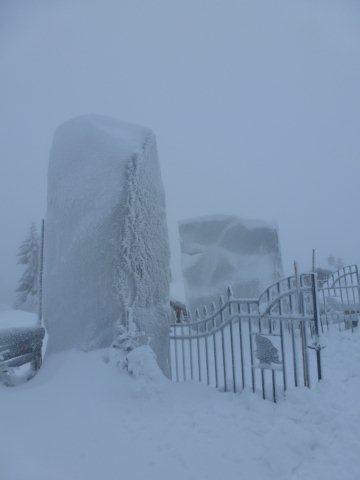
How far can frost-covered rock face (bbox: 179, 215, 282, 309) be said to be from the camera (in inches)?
600

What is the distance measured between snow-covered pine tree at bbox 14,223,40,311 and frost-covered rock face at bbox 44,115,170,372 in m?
23.9

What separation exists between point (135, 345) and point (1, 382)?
1.80m

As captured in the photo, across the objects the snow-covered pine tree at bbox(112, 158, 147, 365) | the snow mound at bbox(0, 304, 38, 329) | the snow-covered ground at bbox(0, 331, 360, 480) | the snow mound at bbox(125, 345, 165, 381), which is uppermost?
the snow-covered pine tree at bbox(112, 158, 147, 365)

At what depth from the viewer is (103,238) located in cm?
508

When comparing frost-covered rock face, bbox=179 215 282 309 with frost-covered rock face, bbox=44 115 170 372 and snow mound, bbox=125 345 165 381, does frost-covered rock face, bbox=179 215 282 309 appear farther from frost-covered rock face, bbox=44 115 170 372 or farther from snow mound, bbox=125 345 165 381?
snow mound, bbox=125 345 165 381

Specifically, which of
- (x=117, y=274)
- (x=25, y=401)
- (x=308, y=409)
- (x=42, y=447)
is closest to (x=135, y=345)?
(x=117, y=274)

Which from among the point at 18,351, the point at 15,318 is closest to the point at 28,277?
the point at 15,318

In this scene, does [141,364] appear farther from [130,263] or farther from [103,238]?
[103,238]

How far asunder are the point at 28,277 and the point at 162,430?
2743 centimetres

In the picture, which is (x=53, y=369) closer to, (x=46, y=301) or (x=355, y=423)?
(x=46, y=301)

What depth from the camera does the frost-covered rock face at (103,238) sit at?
5016 mm

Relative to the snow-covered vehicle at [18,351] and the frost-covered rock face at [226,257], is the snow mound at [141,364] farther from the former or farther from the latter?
the frost-covered rock face at [226,257]

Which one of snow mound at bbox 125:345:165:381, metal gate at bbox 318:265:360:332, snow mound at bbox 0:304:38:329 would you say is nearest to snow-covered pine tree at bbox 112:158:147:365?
snow mound at bbox 125:345:165:381

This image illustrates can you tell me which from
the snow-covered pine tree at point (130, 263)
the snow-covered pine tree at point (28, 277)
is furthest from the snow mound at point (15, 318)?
the snow-covered pine tree at point (130, 263)
